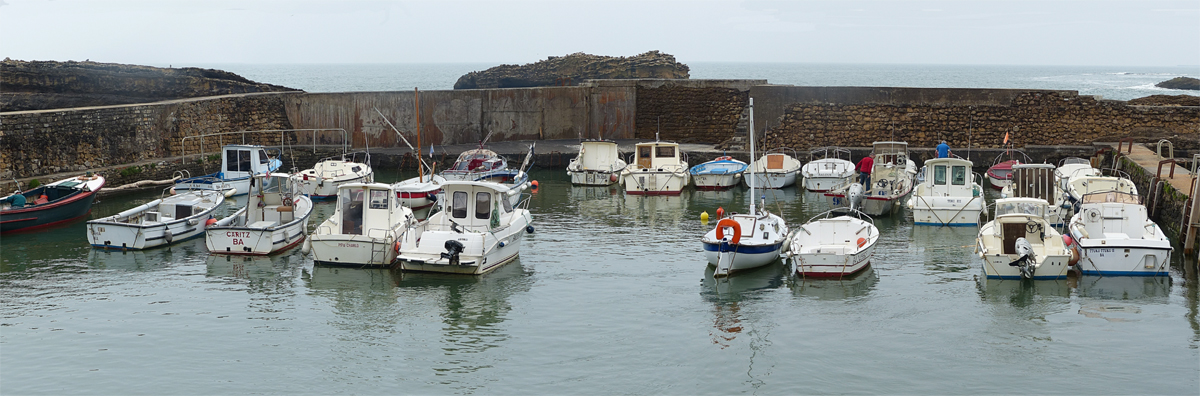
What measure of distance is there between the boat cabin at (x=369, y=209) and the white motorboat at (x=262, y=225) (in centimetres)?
168

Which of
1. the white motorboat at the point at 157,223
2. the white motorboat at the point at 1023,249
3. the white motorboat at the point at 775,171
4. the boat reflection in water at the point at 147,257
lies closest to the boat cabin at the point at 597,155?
the white motorboat at the point at 775,171

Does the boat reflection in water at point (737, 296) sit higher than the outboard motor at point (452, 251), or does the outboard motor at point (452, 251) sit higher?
the outboard motor at point (452, 251)

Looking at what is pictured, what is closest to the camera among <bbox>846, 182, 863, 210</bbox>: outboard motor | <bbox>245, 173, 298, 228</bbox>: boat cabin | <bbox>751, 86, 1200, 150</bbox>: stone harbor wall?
<bbox>245, 173, 298, 228</bbox>: boat cabin

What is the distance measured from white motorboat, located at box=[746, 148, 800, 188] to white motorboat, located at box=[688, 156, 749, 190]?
54 cm

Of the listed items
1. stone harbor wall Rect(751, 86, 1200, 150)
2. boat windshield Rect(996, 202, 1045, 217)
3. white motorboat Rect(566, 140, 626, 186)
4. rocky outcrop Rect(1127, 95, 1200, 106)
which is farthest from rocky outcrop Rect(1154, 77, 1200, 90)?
boat windshield Rect(996, 202, 1045, 217)

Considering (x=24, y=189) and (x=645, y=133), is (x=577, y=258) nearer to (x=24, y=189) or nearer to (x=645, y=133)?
(x=24, y=189)

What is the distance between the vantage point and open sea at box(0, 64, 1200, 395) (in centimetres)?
1334

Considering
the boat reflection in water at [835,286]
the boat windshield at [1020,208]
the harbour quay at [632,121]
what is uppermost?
the harbour quay at [632,121]

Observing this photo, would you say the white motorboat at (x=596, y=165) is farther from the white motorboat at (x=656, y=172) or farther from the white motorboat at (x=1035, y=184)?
the white motorboat at (x=1035, y=184)

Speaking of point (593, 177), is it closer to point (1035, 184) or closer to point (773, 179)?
point (773, 179)

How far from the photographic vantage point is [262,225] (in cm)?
2102

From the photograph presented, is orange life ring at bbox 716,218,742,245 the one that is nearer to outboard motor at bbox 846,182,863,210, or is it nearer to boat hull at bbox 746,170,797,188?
outboard motor at bbox 846,182,863,210

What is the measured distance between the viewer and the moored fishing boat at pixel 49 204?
22.1 meters

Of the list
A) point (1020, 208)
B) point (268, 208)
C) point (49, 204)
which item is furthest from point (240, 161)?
point (1020, 208)
